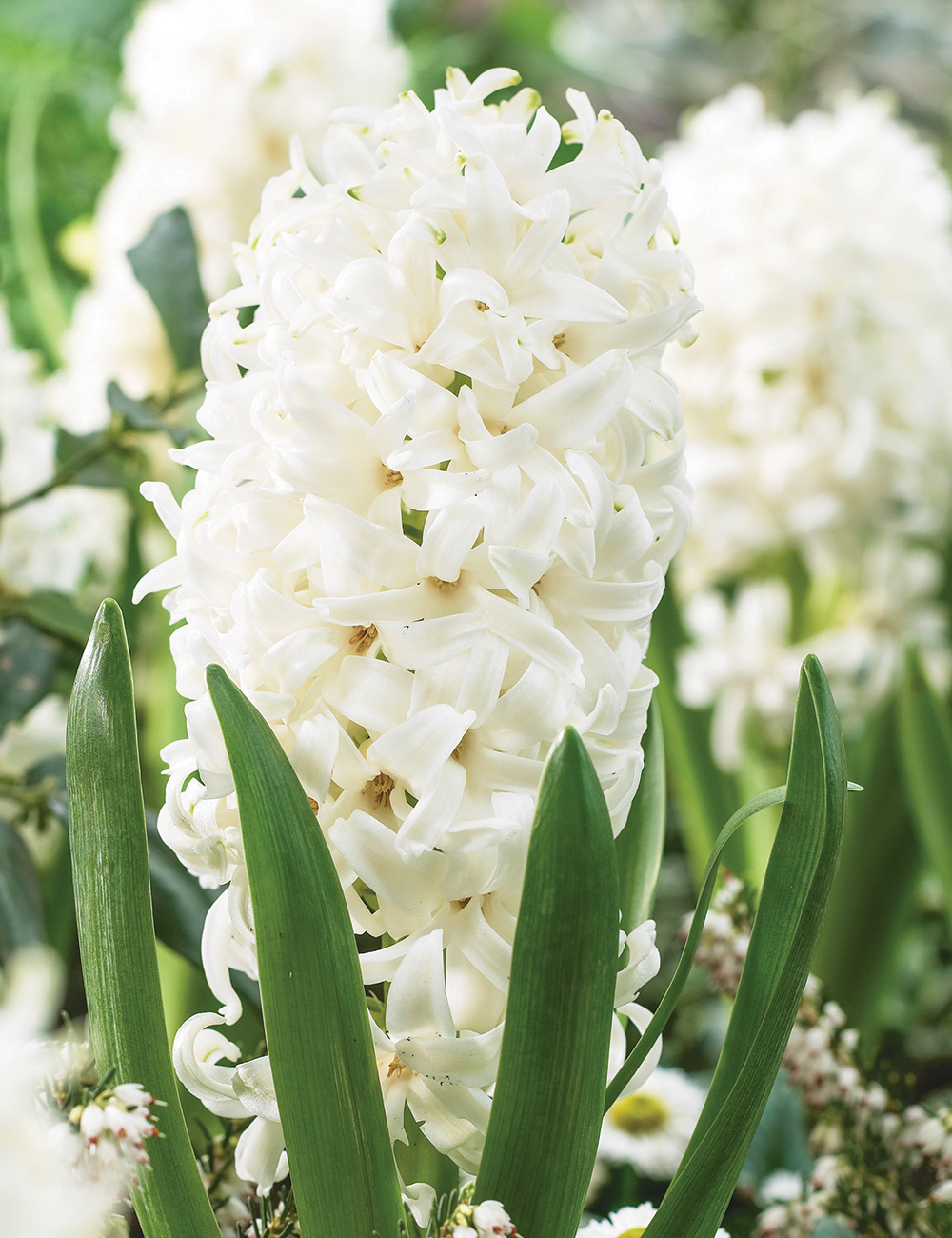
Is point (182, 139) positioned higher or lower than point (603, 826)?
higher

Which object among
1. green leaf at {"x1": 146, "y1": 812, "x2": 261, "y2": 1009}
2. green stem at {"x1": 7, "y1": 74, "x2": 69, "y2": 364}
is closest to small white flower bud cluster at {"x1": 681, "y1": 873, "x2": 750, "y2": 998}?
green leaf at {"x1": 146, "y1": 812, "x2": 261, "y2": 1009}

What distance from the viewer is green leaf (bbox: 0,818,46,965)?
52cm

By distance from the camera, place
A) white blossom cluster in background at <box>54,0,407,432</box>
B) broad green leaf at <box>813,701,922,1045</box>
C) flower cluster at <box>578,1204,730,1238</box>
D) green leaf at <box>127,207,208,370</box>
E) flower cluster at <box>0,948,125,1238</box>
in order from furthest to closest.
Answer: white blossom cluster in background at <box>54,0,407,432</box> < broad green leaf at <box>813,701,922,1045</box> < green leaf at <box>127,207,208,370</box> < flower cluster at <box>578,1204,730,1238</box> < flower cluster at <box>0,948,125,1238</box>

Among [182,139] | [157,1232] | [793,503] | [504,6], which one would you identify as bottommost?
[157,1232]

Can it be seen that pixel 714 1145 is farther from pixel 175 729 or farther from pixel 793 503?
pixel 793 503

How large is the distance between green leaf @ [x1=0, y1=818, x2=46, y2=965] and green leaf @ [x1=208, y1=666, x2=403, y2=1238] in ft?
0.81

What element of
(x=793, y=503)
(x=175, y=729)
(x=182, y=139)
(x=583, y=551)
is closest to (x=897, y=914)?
(x=793, y=503)

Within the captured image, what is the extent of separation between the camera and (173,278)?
2.28 feet

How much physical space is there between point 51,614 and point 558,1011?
0.46 metres

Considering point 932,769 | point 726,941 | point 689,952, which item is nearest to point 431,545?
point 689,952

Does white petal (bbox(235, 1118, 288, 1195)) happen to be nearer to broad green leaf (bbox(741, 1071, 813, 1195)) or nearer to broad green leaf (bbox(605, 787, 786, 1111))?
broad green leaf (bbox(605, 787, 786, 1111))

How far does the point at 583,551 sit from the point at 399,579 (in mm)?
56

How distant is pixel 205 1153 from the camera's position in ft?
1.46

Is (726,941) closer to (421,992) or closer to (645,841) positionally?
(645,841)
